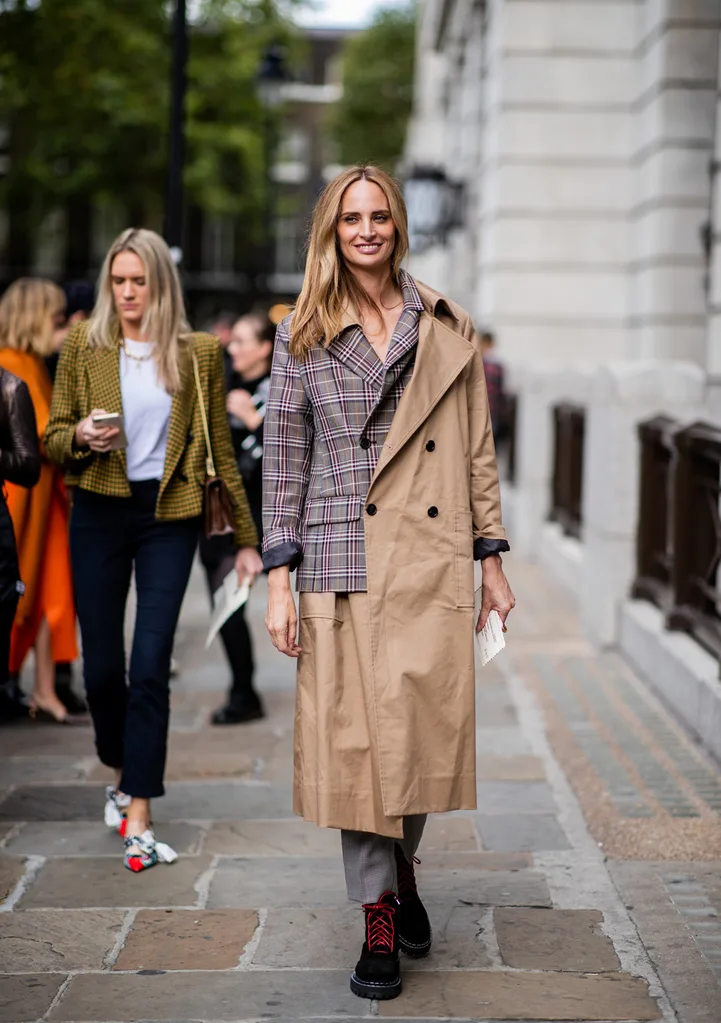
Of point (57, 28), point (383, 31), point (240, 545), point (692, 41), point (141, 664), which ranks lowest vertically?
point (141, 664)

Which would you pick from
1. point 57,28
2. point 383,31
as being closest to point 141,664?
point 57,28

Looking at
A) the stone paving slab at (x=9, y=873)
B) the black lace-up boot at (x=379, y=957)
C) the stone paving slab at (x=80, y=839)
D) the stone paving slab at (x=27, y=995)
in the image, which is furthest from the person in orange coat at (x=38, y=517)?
the black lace-up boot at (x=379, y=957)

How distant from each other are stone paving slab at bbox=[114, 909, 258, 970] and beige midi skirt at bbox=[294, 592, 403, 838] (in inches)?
22.7

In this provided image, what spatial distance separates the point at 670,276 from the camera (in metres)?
13.1

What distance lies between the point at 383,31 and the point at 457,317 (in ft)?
164

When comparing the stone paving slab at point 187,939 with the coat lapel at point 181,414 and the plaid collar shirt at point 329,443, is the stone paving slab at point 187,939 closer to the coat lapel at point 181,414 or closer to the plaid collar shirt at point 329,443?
the plaid collar shirt at point 329,443

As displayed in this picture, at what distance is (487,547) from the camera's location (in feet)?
12.8

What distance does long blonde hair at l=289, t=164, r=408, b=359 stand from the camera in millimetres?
3848

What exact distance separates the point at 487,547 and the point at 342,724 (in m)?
0.60

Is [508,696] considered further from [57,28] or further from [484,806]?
[57,28]

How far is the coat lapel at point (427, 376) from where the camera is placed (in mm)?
3750

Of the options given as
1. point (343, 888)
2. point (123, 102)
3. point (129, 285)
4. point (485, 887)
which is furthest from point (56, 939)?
point (123, 102)

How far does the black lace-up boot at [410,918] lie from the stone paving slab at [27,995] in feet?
3.01

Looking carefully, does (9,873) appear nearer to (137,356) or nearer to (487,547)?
(137,356)
